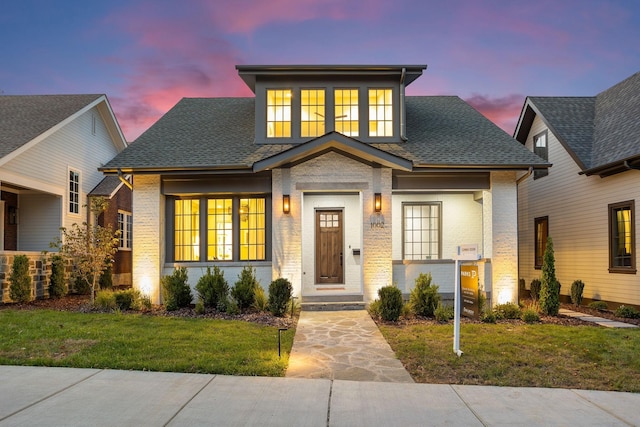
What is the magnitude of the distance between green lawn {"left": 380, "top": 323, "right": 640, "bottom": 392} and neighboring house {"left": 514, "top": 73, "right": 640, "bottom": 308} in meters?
3.71

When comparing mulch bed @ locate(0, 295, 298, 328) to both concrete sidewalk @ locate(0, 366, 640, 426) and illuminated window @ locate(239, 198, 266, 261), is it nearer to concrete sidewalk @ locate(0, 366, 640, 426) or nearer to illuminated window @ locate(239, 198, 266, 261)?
illuminated window @ locate(239, 198, 266, 261)

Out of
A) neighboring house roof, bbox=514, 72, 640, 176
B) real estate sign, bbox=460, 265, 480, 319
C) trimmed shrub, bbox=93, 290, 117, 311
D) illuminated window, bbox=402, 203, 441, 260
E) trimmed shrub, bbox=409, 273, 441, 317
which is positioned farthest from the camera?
illuminated window, bbox=402, 203, 441, 260

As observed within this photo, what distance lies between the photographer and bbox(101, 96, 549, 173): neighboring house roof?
40.2ft

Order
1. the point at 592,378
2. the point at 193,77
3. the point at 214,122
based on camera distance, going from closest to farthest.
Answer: the point at 592,378, the point at 214,122, the point at 193,77

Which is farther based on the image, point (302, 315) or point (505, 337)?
point (302, 315)

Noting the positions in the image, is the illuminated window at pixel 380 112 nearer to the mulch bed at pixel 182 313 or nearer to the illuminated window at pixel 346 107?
the illuminated window at pixel 346 107

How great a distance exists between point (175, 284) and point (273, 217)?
9.34 feet

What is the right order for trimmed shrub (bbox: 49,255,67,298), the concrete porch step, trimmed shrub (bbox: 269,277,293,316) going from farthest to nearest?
trimmed shrub (bbox: 49,255,67,298) → the concrete porch step → trimmed shrub (bbox: 269,277,293,316)

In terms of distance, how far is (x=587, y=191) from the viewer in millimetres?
14133

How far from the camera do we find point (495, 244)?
12453 millimetres

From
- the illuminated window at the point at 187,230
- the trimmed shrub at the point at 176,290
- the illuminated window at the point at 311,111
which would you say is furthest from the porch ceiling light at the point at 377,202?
the trimmed shrub at the point at 176,290

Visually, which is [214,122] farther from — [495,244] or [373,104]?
[495,244]

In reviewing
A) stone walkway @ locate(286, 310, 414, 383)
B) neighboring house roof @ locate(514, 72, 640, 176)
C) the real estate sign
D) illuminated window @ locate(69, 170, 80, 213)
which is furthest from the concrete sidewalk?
Result: illuminated window @ locate(69, 170, 80, 213)

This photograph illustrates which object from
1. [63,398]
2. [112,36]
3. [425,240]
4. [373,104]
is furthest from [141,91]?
[63,398]
